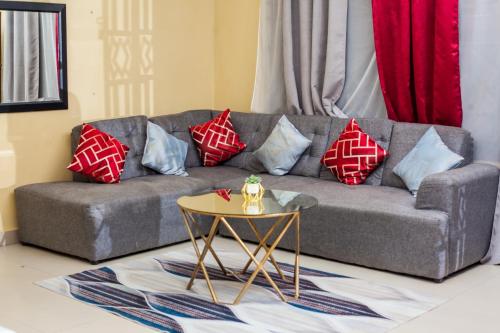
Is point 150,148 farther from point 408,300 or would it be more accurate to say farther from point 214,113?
point 408,300

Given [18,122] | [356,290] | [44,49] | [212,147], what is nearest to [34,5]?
[44,49]

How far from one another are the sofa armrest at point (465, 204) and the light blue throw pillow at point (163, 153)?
6.33 feet

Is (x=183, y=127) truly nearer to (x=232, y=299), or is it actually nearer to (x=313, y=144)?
(x=313, y=144)

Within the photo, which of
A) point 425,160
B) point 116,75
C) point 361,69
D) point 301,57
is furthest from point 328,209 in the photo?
point 116,75

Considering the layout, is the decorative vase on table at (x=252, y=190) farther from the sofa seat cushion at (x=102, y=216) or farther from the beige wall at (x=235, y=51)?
the beige wall at (x=235, y=51)

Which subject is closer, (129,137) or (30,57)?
(30,57)

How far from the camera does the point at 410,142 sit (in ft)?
17.0

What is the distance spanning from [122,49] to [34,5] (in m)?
0.86

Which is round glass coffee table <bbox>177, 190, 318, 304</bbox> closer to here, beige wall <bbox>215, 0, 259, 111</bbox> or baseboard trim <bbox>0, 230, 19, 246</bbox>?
baseboard trim <bbox>0, 230, 19, 246</bbox>

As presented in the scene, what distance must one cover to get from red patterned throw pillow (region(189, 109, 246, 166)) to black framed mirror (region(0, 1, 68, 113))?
1.06 meters

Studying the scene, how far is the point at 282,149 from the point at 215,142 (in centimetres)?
64

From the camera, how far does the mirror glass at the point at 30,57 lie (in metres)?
5.17

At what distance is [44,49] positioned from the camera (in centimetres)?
538

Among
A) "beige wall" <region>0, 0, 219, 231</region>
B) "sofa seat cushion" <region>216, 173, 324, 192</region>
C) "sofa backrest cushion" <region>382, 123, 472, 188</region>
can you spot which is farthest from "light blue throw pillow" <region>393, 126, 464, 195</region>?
"beige wall" <region>0, 0, 219, 231</region>
